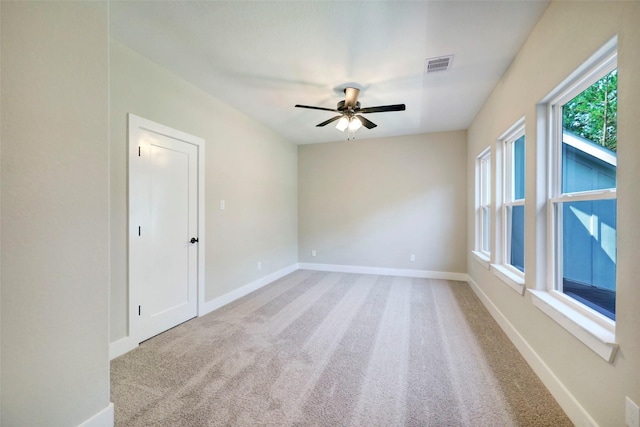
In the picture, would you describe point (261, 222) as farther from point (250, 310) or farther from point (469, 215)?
point (469, 215)

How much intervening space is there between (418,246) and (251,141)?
11.5 feet

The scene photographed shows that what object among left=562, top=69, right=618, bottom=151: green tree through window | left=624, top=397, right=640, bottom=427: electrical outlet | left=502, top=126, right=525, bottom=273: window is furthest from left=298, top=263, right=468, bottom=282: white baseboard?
left=624, top=397, right=640, bottom=427: electrical outlet

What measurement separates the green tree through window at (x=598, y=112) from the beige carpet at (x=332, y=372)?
5.44ft

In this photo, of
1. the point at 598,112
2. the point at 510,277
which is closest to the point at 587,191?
the point at 598,112

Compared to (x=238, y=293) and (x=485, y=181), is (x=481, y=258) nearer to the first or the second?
(x=485, y=181)

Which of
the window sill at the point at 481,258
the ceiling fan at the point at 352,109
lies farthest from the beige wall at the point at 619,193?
the ceiling fan at the point at 352,109

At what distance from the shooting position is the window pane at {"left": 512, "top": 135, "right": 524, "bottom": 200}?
2.60 m

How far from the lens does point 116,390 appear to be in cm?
180

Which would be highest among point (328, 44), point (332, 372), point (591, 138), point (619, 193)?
point (328, 44)

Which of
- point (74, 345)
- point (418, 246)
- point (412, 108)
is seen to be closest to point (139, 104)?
point (74, 345)

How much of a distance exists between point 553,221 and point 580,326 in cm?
78

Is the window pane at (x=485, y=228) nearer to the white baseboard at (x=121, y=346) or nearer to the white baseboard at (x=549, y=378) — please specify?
the white baseboard at (x=549, y=378)

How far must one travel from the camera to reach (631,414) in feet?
3.66

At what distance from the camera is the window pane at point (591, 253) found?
1434mm
